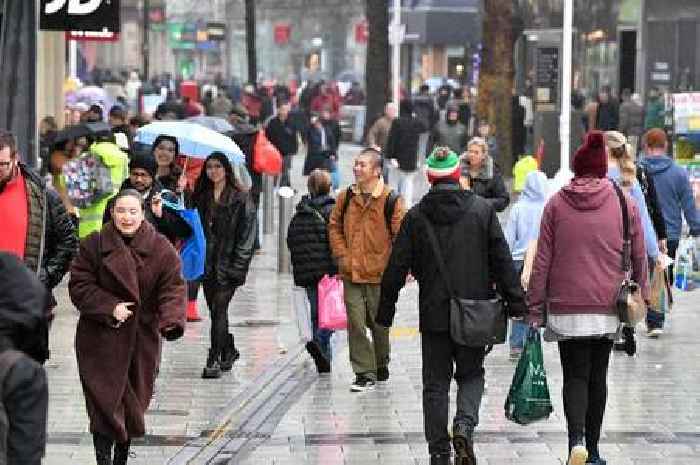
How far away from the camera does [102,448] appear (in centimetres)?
989

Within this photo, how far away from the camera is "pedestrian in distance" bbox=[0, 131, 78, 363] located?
10.3 meters

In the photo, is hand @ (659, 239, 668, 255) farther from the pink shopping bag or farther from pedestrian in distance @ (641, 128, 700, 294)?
the pink shopping bag

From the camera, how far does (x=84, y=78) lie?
61.9m

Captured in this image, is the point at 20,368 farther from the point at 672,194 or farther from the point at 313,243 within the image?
the point at 672,194

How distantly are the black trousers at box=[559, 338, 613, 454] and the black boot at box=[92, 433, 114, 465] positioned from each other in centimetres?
230

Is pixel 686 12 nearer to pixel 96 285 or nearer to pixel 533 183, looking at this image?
pixel 533 183

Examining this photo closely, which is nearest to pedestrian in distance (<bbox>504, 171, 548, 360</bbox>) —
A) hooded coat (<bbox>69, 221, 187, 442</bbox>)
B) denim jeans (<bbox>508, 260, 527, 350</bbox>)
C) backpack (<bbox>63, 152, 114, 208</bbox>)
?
denim jeans (<bbox>508, 260, 527, 350</bbox>)

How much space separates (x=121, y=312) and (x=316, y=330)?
14.3 feet

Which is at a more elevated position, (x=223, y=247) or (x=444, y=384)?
(x=223, y=247)

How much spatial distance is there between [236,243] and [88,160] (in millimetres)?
3338

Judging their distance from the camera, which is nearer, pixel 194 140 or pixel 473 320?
pixel 473 320

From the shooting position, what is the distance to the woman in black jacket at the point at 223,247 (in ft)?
45.8

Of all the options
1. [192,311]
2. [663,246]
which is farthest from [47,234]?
[192,311]

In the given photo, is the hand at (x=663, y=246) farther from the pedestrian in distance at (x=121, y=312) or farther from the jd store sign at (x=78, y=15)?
the pedestrian in distance at (x=121, y=312)
